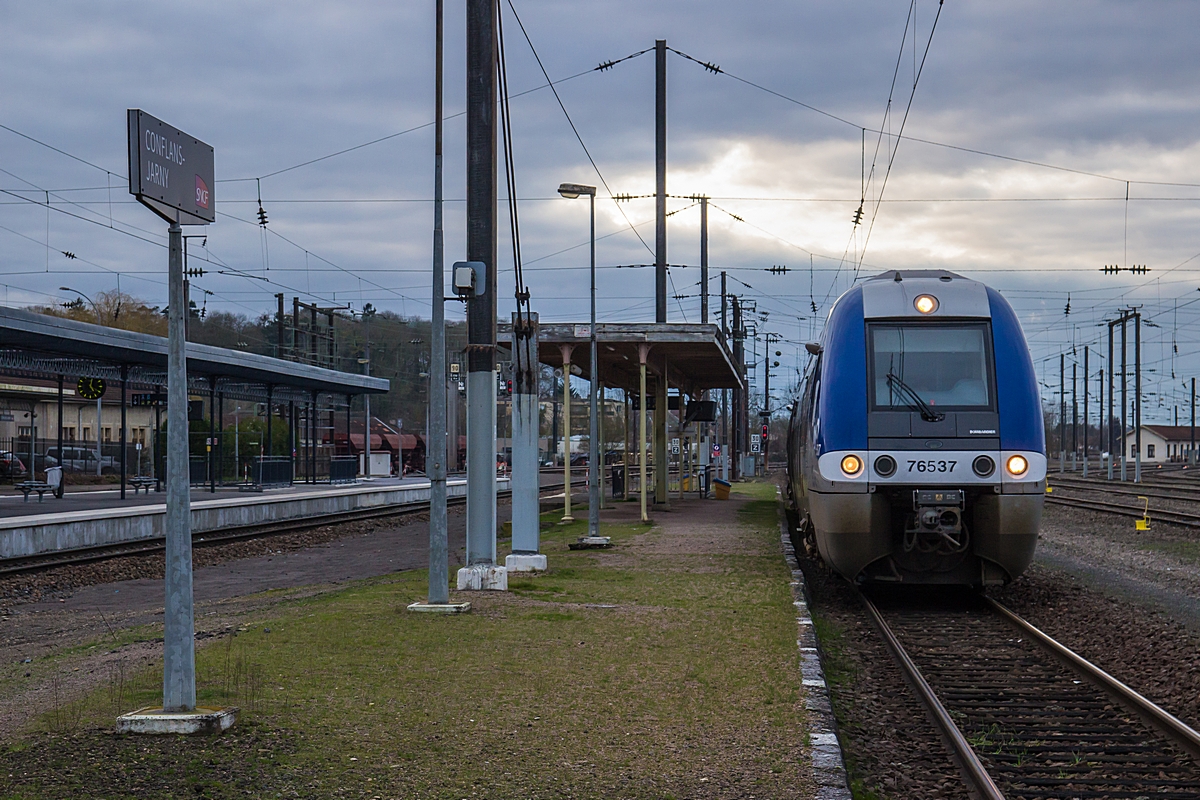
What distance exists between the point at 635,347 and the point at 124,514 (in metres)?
11.3

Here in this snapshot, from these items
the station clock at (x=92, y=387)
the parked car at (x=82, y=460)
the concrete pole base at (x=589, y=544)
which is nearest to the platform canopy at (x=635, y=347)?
the concrete pole base at (x=589, y=544)

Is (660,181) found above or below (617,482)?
above

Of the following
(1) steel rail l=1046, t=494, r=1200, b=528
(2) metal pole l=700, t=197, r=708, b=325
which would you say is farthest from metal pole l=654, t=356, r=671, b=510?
(1) steel rail l=1046, t=494, r=1200, b=528

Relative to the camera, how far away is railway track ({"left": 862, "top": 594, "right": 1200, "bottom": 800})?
6.10 meters

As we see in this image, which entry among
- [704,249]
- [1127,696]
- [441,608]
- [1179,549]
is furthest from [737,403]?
[1127,696]

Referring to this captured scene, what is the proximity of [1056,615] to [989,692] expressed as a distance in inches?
175

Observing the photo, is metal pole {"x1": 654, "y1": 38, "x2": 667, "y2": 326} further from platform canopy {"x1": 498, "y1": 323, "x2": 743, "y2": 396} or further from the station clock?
the station clock

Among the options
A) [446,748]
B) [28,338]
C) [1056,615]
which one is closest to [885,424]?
[1056,615]

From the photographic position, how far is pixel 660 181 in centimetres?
2791

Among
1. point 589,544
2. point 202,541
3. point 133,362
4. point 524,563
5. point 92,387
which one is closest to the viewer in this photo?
point 524,563

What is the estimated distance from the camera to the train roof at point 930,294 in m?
12.3

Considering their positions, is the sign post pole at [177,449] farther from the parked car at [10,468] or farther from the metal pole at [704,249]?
the parked car at [10,468]

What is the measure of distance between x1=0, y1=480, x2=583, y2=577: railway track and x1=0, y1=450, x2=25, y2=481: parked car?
1676cm

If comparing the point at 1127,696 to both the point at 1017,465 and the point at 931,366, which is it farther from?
the point at 931,366
